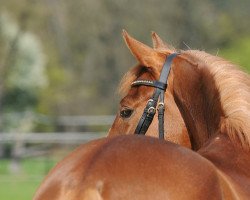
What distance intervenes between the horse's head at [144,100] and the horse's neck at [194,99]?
0.13 ft

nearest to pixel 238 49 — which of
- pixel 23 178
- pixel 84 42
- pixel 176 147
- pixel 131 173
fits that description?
pixel 84 42

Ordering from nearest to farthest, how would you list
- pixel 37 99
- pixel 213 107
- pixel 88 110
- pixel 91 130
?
1. pixel 213 107
2. pixel 37 99
3. pixel 91 130
4. pixel 88 110

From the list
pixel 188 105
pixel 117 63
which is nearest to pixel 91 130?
pixel 117 63

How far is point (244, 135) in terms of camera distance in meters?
4.16

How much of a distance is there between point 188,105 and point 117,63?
44.3m

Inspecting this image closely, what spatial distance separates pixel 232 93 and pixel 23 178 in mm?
18274

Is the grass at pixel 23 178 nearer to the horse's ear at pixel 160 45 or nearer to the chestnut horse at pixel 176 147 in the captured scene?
the horse's ear at pixel 160 45

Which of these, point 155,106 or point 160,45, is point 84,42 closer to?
point 160,45

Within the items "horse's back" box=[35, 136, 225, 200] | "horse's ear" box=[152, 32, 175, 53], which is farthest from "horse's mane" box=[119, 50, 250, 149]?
"horse's back" box=[35, 136, 225, 200]

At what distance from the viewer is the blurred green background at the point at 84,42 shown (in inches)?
1307

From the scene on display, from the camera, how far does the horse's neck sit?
15.8 ft

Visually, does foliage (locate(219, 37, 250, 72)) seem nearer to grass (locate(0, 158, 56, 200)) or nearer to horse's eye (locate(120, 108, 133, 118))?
grass (locate(0, 158, 56, 200))

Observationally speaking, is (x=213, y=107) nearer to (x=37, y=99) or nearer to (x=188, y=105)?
(x=188, y=105)

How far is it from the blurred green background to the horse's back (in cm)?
2696
